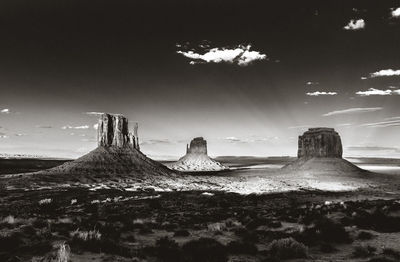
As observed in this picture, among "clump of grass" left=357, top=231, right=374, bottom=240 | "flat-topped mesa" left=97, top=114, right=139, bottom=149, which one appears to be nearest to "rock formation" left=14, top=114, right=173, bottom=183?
"flat-topped mesa" left=97, top=114, right=139, bottom=149

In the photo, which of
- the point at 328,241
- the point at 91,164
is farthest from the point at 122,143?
the point at 328,241

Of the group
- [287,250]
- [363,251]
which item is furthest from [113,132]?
[363,251]

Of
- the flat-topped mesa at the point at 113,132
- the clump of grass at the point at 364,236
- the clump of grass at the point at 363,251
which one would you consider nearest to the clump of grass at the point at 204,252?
the clump of grass at the point at 363,251

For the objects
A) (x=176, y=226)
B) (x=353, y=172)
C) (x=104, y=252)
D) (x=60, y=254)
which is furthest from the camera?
(x=353, y=172)

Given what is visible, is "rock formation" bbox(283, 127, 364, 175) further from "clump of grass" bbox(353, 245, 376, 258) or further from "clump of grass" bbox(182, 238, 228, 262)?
"clump of grass" bbox(182, 238, 228, 262)

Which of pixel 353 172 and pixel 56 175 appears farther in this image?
pixel 353 172

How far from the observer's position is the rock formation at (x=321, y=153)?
331 feet

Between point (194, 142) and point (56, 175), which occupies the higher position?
point (194, 142)

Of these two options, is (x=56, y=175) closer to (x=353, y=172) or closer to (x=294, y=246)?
(x=294, y=246)

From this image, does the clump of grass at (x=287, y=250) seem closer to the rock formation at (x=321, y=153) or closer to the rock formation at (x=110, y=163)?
the rock formation at (x=110, y=163)

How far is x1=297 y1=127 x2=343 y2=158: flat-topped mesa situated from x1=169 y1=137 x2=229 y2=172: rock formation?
261 ft

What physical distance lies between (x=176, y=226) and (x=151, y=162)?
2854 inches

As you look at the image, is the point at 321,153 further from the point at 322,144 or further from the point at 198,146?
the point at 198,146

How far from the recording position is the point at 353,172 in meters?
96.4
